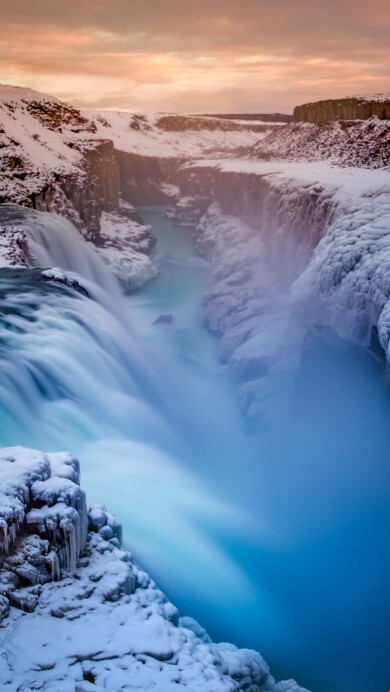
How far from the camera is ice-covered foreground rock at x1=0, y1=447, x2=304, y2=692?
13.3 feet

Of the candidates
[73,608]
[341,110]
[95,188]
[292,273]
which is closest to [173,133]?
[341,110]

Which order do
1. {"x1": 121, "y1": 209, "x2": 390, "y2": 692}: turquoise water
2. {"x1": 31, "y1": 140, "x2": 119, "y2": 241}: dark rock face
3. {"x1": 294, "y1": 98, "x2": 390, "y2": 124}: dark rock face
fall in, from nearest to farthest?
{"x1": 121, "y1": 209, "x2": 390, "y2": 692}: turquoise water < {"x1": 31, "y1": 140, "x2": 119, "y2": 241}: dark rock face < {"x1": 294, "y1": 98, "x2": 390, "y2": 124}: dark rock face

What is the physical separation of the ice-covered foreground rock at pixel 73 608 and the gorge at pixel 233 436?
0.02m

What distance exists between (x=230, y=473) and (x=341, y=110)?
3894cm

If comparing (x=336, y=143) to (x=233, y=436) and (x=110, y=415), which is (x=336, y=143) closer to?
(x=233, y=436)

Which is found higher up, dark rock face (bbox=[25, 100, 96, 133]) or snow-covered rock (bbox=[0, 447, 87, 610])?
dark rock face (bbox=[25, 100, 96, 133])

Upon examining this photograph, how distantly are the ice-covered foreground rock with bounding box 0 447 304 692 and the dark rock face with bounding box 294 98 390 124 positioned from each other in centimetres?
3688

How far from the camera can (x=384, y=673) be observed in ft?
23.5

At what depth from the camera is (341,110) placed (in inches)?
1682

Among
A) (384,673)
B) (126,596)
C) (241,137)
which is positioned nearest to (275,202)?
(384,673)

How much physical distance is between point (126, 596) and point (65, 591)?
1.81ft

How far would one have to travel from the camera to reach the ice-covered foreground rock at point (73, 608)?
4.06 m

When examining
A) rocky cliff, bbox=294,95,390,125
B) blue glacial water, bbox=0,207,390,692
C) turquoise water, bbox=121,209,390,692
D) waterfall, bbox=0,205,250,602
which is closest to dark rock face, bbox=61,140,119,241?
blue glacial water, bbox=0,207,390,692

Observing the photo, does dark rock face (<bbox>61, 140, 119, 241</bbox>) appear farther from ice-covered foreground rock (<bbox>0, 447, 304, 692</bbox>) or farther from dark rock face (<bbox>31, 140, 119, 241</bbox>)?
ice-covered foreground rock (<bbox>0, 447, 304, 692</bbox>)
